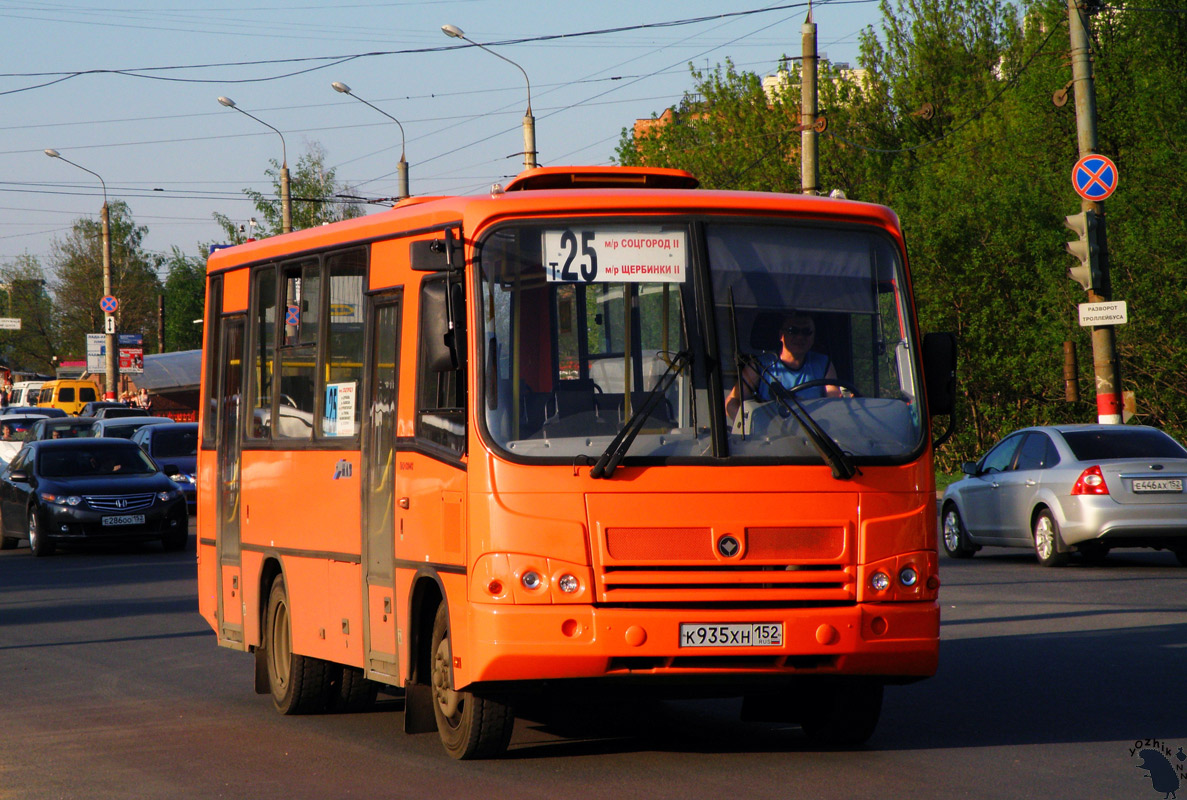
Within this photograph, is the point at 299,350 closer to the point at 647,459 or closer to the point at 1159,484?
the point at 647,459

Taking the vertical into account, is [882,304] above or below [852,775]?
above

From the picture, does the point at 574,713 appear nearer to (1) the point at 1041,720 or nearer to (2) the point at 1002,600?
(1) the point at 1041,720

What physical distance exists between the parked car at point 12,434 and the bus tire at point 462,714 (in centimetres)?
2896

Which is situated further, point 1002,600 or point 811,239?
point 1002,600

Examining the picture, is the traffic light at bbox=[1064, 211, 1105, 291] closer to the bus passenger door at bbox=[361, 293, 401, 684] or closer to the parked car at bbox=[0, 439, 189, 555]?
the parked car at bbox=[0, 439, 189, 555]

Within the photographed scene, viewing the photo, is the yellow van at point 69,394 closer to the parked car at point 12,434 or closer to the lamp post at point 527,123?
the parked car at point 12,434

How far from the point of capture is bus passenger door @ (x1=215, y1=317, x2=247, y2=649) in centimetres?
1095

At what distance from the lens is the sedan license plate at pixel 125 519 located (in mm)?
23703

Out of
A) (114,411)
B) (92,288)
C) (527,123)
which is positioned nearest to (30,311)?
(92,288)

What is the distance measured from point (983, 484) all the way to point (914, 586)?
12488mm

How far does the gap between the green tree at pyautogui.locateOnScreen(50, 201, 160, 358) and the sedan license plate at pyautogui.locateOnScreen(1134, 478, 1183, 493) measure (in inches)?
Answer: 3422

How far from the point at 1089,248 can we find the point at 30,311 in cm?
9478

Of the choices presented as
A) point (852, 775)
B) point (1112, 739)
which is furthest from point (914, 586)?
point (1112, 739)

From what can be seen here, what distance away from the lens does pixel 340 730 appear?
9.36 m
